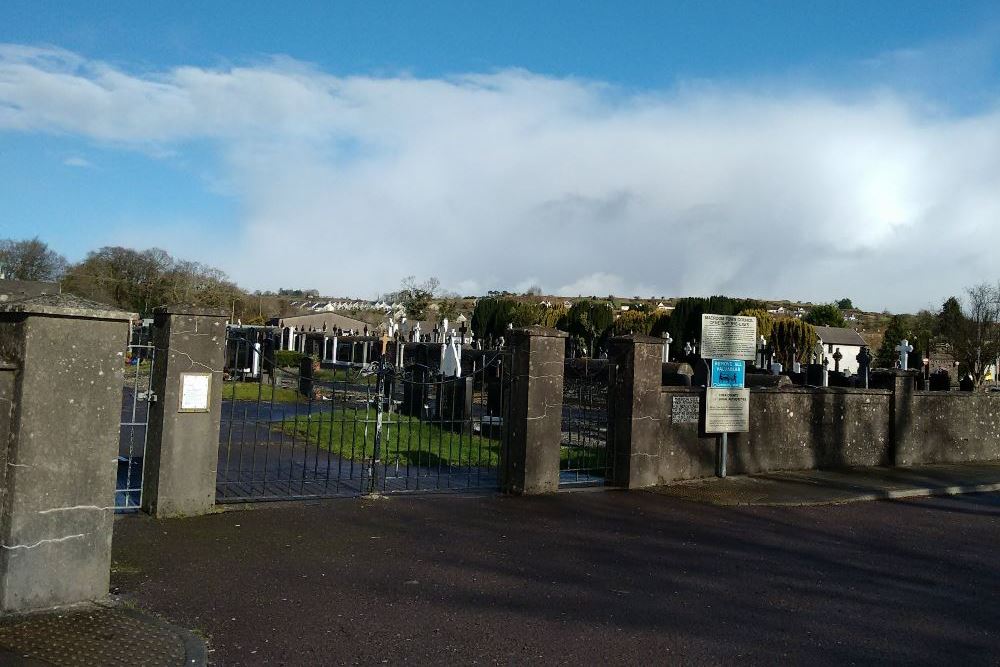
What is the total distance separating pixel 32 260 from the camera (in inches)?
2330

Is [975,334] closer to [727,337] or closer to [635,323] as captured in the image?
[635,323]

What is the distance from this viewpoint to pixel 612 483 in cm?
1116

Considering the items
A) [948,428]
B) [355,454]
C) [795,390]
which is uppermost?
[795,390]

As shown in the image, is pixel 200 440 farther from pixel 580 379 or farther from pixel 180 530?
pixel 580 379

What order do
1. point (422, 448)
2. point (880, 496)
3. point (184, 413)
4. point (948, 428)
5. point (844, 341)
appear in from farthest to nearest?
point (844, 341)
point (948, 428)
point (422, 448)
point (880, 496)
point (184, 413)

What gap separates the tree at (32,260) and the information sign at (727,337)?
5335 centimetres

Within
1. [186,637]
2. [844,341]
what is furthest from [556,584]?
[844,341]

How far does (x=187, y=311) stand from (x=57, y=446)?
305 cm

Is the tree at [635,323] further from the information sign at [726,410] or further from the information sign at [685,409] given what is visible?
the information sign at [685,409]

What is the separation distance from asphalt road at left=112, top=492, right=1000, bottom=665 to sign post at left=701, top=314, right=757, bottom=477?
2.38 meters

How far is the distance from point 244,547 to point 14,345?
2700 millimetres

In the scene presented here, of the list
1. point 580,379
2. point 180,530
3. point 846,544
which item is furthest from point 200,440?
point 580,379

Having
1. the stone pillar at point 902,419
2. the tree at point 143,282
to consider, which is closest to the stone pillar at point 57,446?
the stone pillar at point 902,419

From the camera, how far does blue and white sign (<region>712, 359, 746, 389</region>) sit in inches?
472
